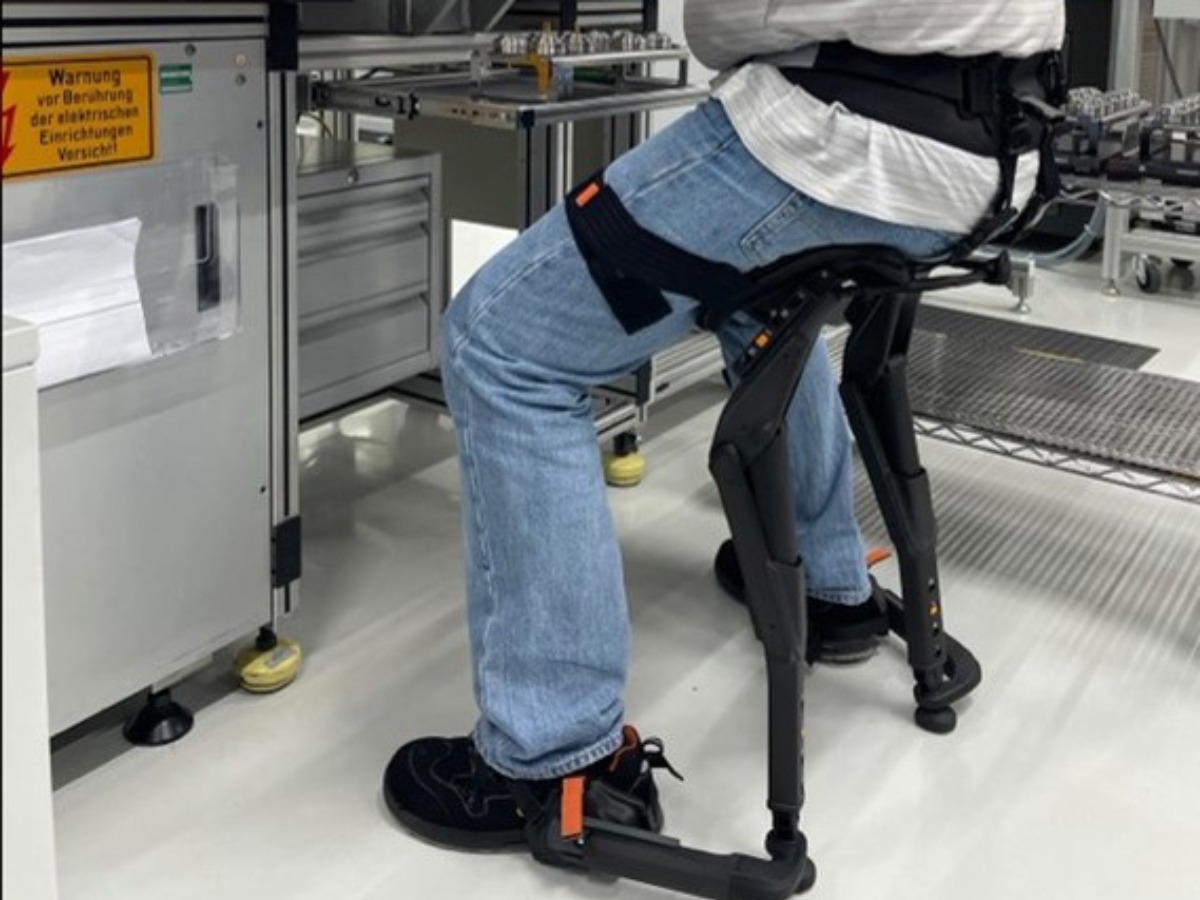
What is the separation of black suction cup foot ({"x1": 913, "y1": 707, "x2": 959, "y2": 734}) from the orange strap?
1.94 ft

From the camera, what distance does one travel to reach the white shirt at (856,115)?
1.35 metres

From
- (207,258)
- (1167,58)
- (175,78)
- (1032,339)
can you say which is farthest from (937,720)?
(1167,58)

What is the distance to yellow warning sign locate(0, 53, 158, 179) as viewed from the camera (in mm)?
1469

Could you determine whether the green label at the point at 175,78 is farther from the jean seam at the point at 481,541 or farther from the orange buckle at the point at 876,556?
the orange buckle at the point at 876,556

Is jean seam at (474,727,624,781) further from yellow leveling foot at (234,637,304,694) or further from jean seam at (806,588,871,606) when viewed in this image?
jean seam at (806,588,871,606)

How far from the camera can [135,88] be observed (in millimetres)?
1580

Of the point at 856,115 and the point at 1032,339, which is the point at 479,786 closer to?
the point at 856,115

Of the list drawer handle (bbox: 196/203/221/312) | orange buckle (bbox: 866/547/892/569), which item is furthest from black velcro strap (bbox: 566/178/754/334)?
orange buckle (bbox: 866/547/892/569)

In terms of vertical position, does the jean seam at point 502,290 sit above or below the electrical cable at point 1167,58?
below

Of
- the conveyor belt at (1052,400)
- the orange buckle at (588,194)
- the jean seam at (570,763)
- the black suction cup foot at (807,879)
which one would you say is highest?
the orange buckle at (588,194)

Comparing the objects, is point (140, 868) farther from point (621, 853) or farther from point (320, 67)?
point (320, 67)

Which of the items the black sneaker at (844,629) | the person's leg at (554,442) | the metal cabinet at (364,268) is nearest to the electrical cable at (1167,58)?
the metal cabinet at (364,268)

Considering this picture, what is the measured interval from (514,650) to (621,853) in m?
0.25

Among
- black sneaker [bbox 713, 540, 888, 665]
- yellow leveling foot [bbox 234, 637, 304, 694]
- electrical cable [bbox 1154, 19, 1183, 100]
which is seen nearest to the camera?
yellow leveling foot [bbox 234, 637, 304, 694]
